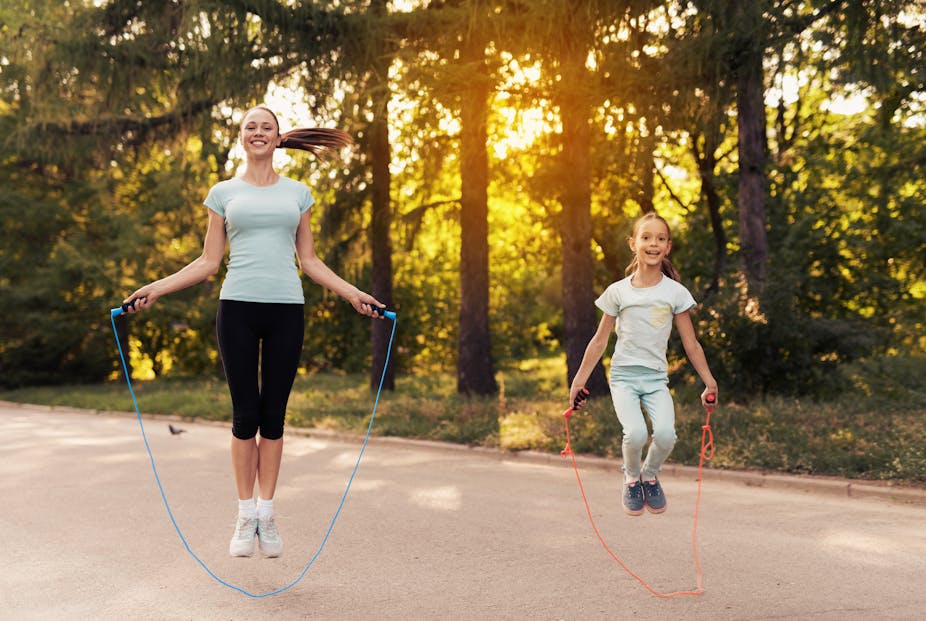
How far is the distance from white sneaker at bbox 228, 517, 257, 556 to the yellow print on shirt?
261 centimetres

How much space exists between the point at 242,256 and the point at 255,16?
10734mm

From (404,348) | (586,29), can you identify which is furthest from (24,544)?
(404,348)

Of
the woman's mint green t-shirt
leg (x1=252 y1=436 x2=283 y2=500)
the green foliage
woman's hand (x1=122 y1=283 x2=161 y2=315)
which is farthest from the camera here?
the green foliage

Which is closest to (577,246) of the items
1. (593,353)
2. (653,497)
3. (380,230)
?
(380,230)

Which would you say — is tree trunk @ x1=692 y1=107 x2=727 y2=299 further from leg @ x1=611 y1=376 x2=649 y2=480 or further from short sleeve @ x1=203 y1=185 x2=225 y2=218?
short sleeve @ x1=203 y1=185 x2=225 y2=218

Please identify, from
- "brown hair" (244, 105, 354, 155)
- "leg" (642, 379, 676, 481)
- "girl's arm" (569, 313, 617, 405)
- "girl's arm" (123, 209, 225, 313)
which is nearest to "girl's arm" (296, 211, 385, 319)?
"girl's arm" (123, 209, 225, 313)

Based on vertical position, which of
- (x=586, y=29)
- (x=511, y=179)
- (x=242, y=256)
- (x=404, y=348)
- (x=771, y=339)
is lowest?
(x=404, y=348)

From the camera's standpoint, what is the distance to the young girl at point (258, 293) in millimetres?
4855

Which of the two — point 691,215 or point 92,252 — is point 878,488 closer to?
point 691,215

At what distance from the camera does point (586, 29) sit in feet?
41.9

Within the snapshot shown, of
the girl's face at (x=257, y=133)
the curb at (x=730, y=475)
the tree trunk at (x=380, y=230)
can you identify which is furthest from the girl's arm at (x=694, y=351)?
the tree trunk at (x=380, y=230)

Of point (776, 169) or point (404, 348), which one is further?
point (404, 348)

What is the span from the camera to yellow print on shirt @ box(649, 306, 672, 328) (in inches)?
211

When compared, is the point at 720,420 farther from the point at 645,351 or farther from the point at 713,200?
the point at 713,200
